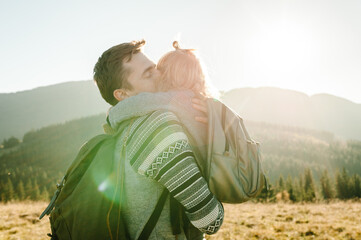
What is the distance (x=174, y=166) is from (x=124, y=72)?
44.0 inches

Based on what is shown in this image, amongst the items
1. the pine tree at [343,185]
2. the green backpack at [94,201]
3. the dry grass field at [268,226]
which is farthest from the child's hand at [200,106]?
the pine tree at [343,185]

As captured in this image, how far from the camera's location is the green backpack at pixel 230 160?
1.64m

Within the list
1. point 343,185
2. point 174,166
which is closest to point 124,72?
point 174,166

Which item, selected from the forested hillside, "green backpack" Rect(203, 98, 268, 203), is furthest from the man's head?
the forested hillside

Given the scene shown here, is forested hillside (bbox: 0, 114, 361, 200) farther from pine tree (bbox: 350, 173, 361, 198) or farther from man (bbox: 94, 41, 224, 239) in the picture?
man (bbox: 94, 41, 224, 239)

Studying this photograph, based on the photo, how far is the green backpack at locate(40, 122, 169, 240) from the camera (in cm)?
150

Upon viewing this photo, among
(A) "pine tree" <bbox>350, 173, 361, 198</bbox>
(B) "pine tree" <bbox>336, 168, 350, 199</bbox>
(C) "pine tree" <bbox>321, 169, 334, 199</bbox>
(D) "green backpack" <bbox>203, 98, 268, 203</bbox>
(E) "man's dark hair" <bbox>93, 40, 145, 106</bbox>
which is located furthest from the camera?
(C) "pine tree" <bbox>321, 169, 334, 199</bbox>

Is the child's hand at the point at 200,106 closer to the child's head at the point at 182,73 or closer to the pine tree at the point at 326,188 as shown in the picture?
the child's head at the point at 182,73

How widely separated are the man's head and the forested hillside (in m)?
77.9

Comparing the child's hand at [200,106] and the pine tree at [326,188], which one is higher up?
the child's hand at [200,106]

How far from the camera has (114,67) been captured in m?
2.19

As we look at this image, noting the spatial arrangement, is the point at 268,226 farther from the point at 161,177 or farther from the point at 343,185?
the point at 343,185

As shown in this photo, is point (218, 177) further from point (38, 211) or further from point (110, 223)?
point (38, 211)

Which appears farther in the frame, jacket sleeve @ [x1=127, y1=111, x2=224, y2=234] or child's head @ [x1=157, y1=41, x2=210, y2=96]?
child's head @ [x1=157, y1=41, x2=210, y2=96]
